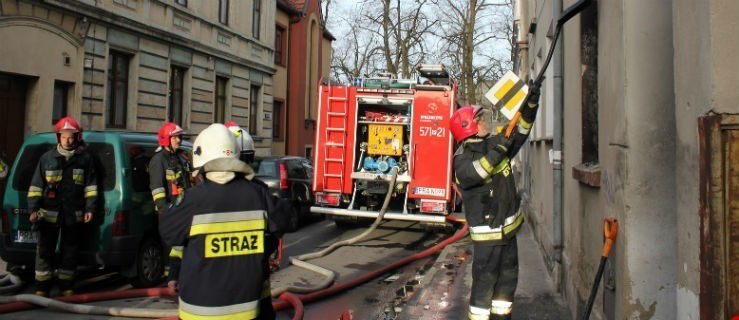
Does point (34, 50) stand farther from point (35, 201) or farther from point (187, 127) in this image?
point (35, 201)

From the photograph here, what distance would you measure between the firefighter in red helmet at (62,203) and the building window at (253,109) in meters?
17.1

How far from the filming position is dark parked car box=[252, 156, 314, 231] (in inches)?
426

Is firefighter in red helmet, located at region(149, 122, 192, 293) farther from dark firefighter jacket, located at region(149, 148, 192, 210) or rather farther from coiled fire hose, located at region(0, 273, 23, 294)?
coiled fire hose, located at region(0, 273, 23, 294)

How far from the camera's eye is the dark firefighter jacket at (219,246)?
8.85ft

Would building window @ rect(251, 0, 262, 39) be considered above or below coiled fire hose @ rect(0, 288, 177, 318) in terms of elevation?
above

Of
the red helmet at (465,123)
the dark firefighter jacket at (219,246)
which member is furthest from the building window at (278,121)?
the dark firefighter jacket at (219,246)

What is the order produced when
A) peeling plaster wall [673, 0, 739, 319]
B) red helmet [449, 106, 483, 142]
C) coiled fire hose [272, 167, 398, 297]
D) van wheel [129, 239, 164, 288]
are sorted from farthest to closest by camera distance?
van wheel [129, 239, 164, 288] < coiled fire hose [272, 167, 398, 297] < red helmet [449, 106, 483, 142] < peeling plaster wall [673, 0, 739, 319]

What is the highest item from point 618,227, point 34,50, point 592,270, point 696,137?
point 34,50

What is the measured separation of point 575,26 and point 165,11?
14.2m

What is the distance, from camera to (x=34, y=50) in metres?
11.8

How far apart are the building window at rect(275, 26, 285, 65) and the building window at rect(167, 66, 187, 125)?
321 inches

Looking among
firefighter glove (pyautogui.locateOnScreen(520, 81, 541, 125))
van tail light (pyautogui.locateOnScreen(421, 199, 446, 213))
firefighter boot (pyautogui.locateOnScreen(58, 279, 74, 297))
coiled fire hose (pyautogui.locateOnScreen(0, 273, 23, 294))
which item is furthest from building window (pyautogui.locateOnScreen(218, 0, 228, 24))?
firefighter glove (pyautogui.locateOnScreen(520, 81, 541, 125))

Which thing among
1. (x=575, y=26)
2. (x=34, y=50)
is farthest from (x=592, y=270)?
(x=34, y=50)

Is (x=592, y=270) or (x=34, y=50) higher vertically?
(x=34, y=50)
